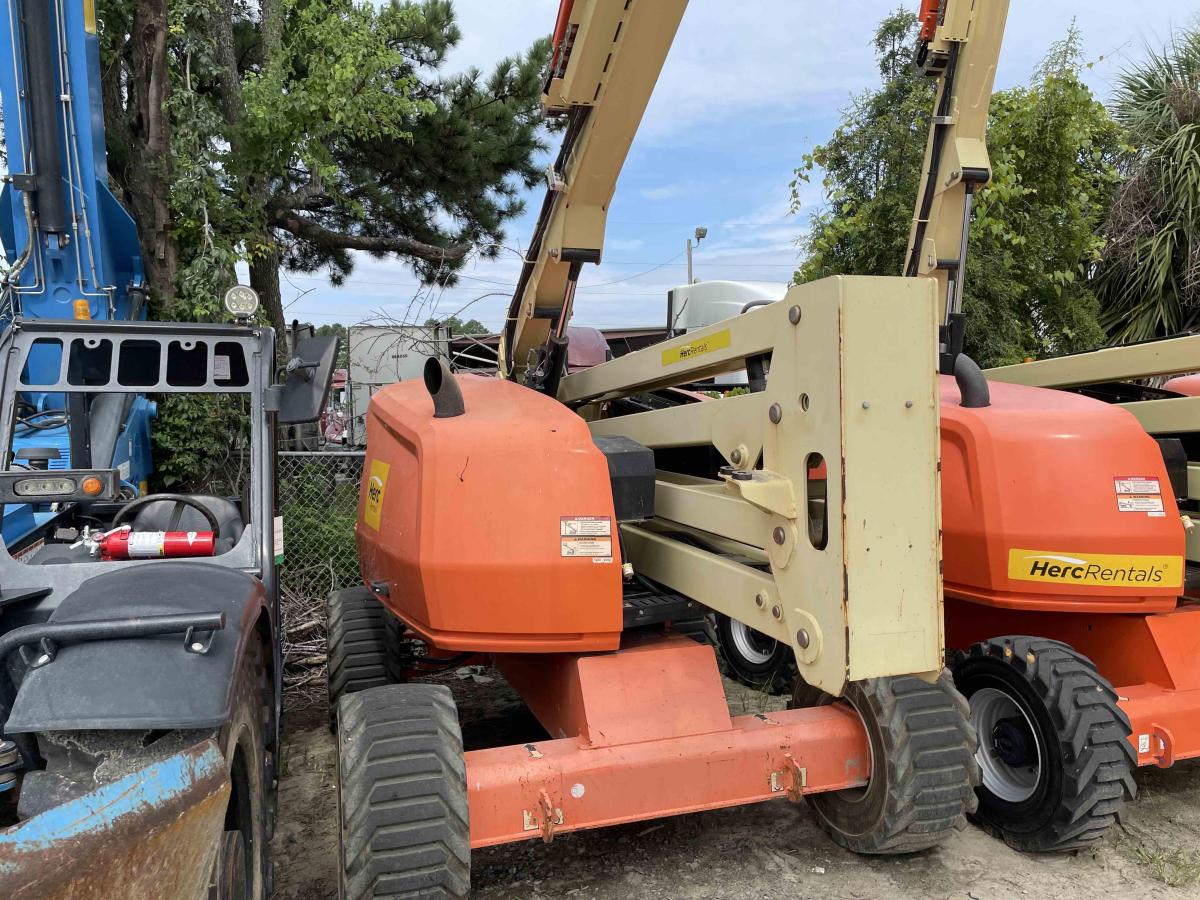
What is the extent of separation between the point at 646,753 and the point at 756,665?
2.75 meters

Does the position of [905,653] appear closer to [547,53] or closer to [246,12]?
[246,12]

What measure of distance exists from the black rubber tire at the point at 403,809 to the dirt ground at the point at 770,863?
65cm

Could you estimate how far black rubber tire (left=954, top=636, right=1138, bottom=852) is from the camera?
299 centimetres

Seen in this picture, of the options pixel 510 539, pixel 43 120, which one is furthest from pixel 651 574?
pixel 43 120

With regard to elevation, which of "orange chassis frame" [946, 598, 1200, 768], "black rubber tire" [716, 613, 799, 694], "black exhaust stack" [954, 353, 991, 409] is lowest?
"black rubber tire" [716, 613, 799, 694]

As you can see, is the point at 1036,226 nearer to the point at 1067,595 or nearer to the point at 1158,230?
the point at 1158,230

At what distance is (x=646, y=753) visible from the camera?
2.73m

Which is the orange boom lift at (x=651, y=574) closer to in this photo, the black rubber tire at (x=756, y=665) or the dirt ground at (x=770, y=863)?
the dirt ground at (x=770, y=863)

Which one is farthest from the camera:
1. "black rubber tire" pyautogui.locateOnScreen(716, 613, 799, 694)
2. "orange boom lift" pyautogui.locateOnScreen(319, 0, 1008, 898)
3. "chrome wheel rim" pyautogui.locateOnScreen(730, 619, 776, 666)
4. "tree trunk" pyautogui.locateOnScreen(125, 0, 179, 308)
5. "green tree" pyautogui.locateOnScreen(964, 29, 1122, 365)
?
"green tree" pyautogui.locateOnScreen(964, 29, 1122, 365)

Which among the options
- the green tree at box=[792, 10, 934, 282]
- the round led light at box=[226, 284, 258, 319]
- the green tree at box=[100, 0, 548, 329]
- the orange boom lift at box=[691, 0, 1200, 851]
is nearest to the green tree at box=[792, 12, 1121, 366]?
the green tree at box=[792, 10, 934, 282]

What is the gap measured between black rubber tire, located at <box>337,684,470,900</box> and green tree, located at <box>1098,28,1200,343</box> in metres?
10.7

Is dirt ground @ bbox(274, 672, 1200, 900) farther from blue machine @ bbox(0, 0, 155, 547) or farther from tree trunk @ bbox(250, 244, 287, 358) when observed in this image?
tree trunk @ bbox(250, 244, 287, 358)

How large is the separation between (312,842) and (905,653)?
2390mm

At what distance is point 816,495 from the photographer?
2418 mm
